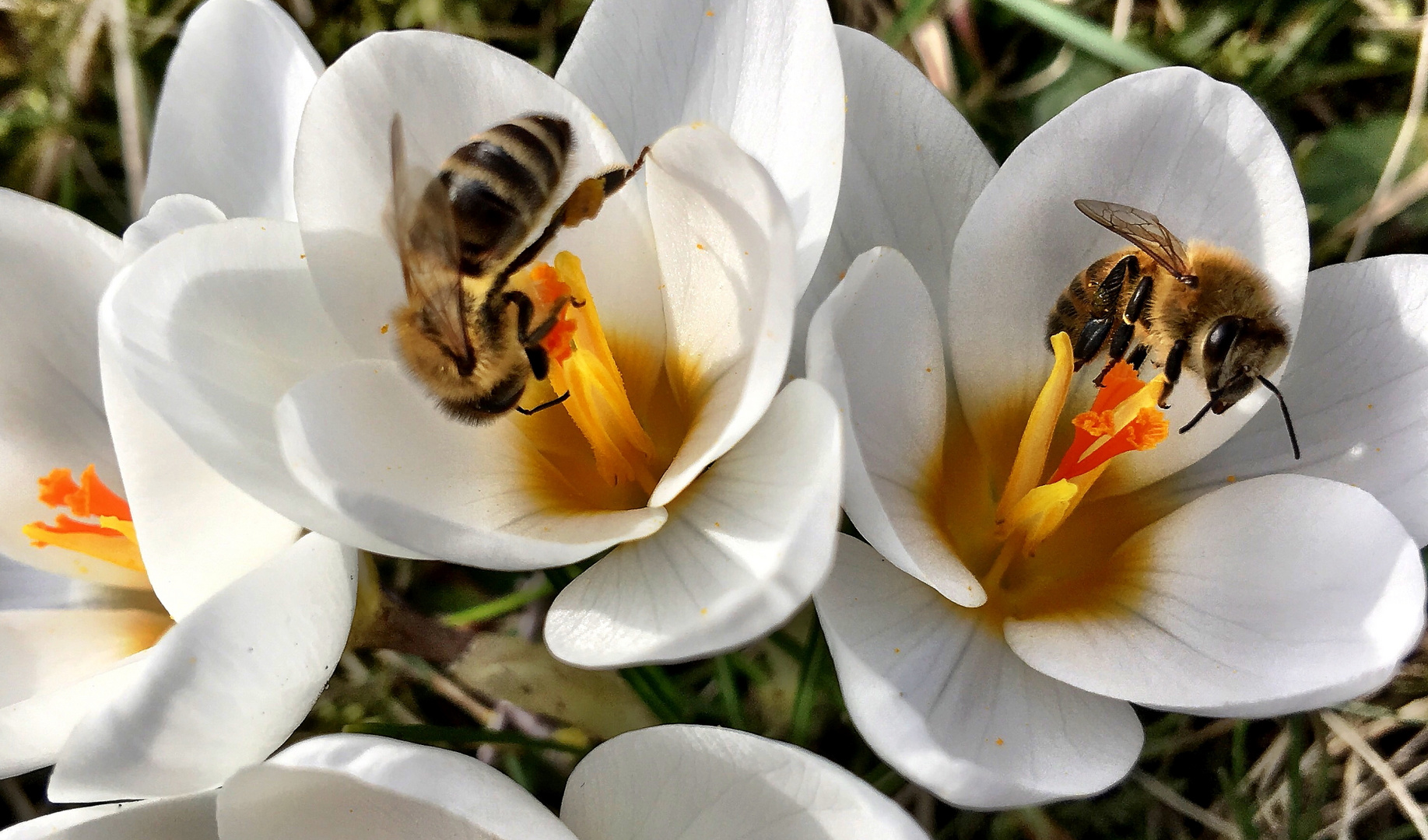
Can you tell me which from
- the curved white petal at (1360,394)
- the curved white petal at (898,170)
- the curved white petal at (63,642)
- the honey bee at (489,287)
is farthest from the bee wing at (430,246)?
the curved white petal at (1360,394)

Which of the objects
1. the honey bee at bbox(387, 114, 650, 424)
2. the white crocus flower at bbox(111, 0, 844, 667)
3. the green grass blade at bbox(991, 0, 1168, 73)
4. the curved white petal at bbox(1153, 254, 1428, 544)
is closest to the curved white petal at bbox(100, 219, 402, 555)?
the white crocus flower at bbox(111, 0, 844, 667)

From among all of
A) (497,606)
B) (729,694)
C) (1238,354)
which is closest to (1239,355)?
(1238,354)

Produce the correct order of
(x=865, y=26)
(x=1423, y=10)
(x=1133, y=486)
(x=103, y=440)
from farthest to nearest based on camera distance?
(x=865, y=26)
(x=1423, y=10)
(x=103, y=440)
(x=1133, y=486)

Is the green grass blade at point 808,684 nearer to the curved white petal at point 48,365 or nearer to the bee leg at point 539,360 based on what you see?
the bee leg at point 539,360

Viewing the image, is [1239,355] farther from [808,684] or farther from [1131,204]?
[808,684]

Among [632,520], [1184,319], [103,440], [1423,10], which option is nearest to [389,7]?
[103,440]

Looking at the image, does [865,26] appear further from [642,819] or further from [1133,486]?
[642,819]
